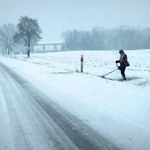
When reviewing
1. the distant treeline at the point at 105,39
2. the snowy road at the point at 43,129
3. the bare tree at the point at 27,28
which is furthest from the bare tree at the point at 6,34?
the snowy road at the point at 43,129

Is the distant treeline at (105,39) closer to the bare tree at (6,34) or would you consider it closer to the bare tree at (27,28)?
the bare tree at (6,34)

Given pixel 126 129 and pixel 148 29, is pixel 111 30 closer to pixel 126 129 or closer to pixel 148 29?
pixel 148 29

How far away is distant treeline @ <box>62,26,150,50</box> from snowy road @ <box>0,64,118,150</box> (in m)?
107

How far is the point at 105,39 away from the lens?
12975cm

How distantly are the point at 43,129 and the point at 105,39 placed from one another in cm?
12680

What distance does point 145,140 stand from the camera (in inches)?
193

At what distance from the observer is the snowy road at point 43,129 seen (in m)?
4.67

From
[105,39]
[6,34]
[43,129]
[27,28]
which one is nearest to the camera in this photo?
[43,129]

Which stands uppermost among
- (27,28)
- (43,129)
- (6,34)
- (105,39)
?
(105,39)

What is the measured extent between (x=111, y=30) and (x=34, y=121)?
5176 inches

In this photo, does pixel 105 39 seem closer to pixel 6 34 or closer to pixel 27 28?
pixel 6 34

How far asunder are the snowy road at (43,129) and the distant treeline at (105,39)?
10747 centimetres

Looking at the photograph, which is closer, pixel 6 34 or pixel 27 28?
pixel 27 28

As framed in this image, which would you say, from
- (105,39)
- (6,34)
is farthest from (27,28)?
(105,39)
